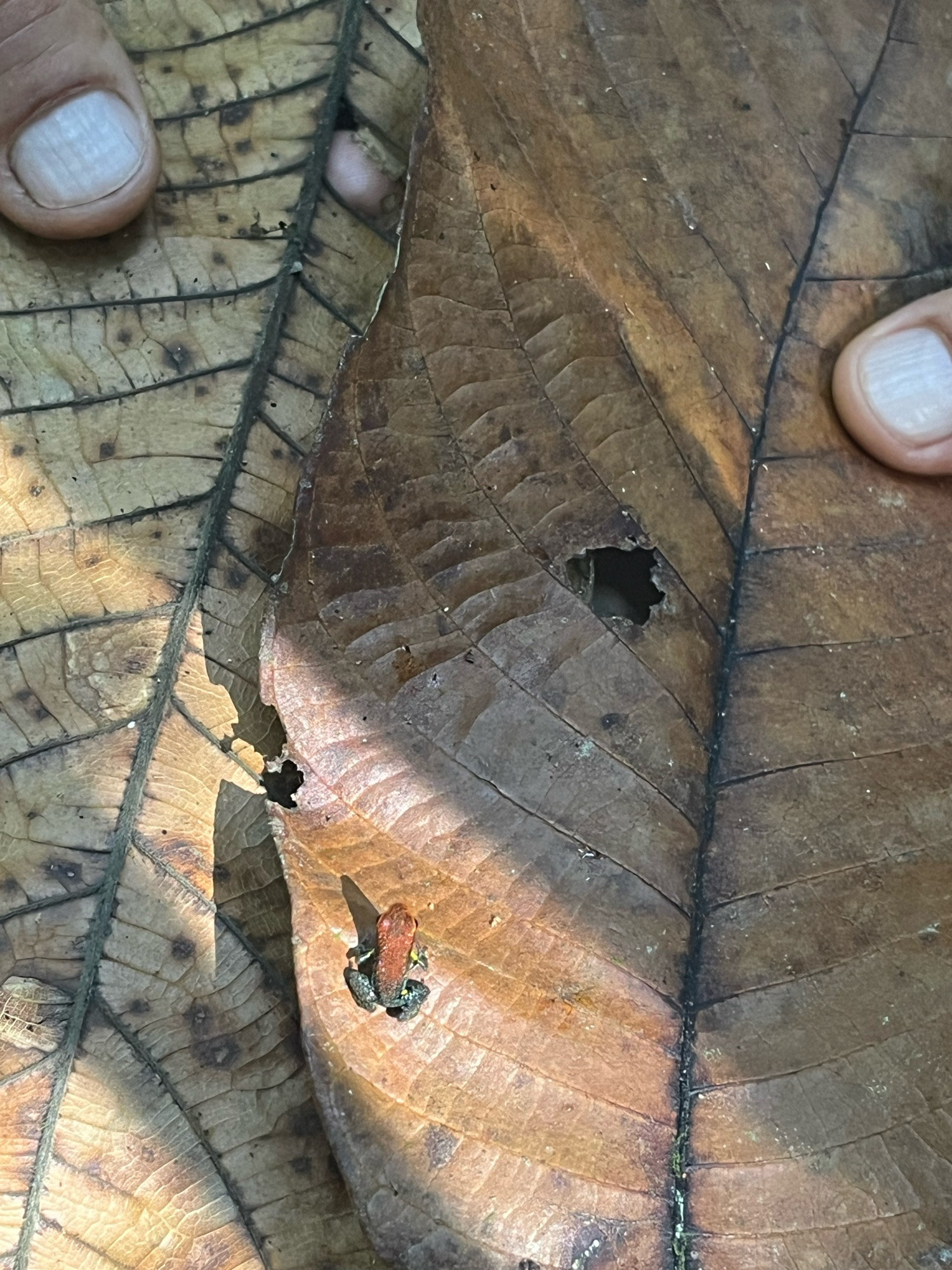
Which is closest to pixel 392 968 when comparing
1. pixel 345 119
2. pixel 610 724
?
pixel 610 724

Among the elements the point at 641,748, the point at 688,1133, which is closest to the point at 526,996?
the point at 688,1133

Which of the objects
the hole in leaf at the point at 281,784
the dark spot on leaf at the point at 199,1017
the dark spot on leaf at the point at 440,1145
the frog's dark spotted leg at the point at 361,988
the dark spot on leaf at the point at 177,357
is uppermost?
the dark spot on leaf at the point at 177,357

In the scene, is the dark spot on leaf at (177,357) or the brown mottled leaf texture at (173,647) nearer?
the brown mottled leaf texture at (173,647)

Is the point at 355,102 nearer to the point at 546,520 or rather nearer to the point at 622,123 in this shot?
the point at 622,123

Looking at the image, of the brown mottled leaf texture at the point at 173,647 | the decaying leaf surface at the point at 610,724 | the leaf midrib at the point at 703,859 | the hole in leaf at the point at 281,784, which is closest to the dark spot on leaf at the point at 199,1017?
the brown mottled leaf texture at the point at 173,647

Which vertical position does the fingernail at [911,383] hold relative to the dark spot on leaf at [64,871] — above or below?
above

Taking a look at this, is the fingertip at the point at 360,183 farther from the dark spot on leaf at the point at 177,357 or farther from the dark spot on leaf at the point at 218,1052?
the dark spot on leaf at the point at 218,1052

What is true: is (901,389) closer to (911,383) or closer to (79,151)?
(911,383)

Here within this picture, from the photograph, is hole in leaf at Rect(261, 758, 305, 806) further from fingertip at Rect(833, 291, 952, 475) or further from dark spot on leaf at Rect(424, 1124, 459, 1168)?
fingertip at Rect(833, 291, 952, 475)
